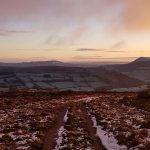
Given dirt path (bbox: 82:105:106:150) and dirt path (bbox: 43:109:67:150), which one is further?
dirt path (bbox: 43:109:67:150)

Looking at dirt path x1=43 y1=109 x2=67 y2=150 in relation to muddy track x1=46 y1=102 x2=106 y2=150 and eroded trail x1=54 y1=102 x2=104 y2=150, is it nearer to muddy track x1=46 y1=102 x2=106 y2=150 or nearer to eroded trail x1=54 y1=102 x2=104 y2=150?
muddy track x1=46 y1=102 x2=106 y2=150

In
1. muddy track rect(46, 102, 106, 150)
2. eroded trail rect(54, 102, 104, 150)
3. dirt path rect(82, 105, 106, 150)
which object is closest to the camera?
dirt path rect(82, 105, 106, 150)

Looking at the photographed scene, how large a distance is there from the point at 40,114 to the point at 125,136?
18.8 meters

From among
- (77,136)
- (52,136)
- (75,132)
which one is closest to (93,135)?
(77,136)

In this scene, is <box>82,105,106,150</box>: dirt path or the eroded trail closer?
<box>82,105,106,150</box>: dirt path

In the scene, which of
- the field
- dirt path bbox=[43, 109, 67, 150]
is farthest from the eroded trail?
dirt path bbox=[43, 109, 67, 150]

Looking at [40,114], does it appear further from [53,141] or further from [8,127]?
[53,141]

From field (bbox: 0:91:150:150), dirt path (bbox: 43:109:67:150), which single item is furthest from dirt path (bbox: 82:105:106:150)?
dirt path (bbox: 43:109:67:150)

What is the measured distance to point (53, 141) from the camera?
98.5 ft

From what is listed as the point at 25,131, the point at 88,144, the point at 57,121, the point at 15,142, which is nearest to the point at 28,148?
the point at 15,142

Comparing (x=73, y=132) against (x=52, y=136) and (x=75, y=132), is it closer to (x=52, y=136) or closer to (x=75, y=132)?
(x=75, y=132)

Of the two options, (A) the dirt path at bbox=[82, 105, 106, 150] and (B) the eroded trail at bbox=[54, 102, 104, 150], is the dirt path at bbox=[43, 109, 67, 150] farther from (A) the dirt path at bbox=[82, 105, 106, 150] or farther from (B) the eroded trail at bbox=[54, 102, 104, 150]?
(A) the dirt path at bbox=[82, 105, 106, 150]

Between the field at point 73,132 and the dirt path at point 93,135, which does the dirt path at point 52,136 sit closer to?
the field at point 73,132

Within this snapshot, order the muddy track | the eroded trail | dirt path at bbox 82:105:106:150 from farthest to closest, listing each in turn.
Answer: the muddy track, the eroded trail, dirt path at bbox 82:105:106:150
